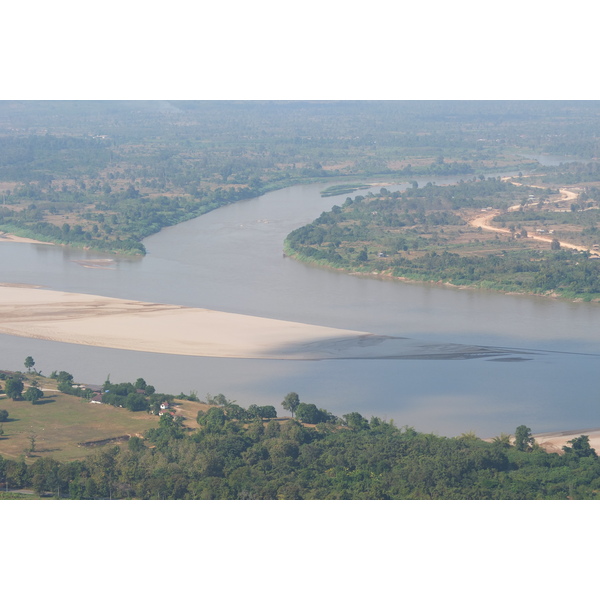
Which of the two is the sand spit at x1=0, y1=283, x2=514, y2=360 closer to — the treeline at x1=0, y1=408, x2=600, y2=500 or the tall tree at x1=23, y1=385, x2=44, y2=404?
the tall tree at x1=23, y1=385, x2=44, y2=404

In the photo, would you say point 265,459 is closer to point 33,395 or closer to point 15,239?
point 33,395

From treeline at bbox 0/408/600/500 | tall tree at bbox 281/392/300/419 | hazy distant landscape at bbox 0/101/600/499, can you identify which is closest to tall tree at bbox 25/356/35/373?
hazy distant landscape at bbox 0/101/600/499

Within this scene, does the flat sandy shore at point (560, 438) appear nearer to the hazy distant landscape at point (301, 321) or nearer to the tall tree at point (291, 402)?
the hazy distant landscape at point (301, 321)

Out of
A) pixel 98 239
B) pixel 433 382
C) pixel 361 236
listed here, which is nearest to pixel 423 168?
pixel 361 236

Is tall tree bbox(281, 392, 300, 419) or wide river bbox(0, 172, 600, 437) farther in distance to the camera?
wide river bbox(0, 172, 600, 437)

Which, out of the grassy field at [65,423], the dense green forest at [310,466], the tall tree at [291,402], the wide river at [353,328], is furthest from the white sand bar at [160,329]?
the dense green forest at [310,466]

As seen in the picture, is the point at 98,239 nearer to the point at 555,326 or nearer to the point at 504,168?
the point at 555,326

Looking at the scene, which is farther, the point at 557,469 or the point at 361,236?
the point at 361,236
